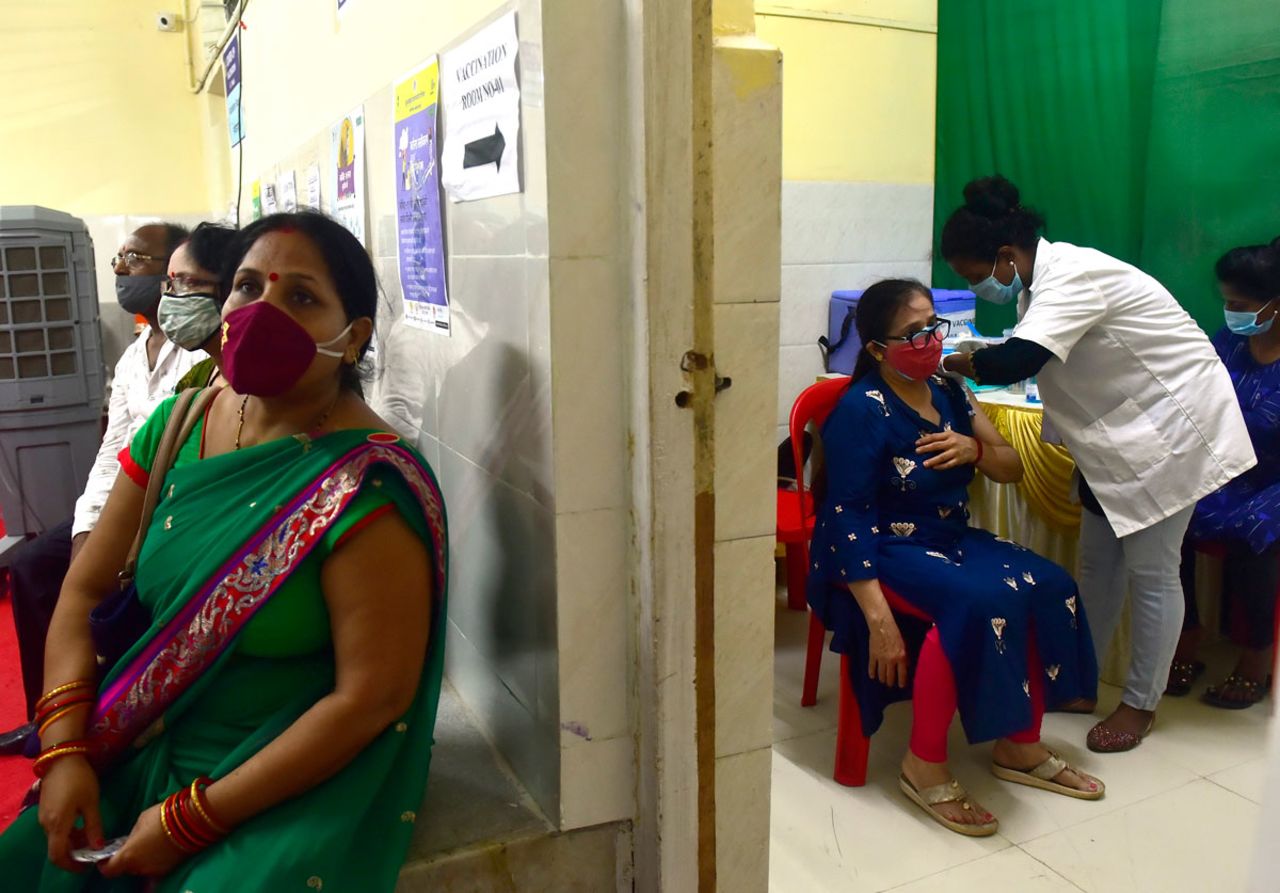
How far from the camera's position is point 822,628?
2623 millimetres

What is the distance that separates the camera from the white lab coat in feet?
8.01

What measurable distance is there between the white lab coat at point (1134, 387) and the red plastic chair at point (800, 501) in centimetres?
50

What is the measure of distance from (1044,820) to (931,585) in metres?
0.59

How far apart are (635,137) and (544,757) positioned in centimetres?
84

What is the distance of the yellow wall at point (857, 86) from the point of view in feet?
13.0

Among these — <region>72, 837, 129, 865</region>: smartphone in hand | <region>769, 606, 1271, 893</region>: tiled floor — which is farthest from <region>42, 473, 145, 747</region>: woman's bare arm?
<region>769, 606, 1271, 893</region>: tiled floor

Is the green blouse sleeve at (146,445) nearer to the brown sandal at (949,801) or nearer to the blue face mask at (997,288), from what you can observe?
the brown sandal at (949,801)

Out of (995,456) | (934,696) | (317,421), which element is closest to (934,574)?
(934,696)

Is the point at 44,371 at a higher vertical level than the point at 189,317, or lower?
lower

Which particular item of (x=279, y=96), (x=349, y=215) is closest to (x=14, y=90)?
(x=279, y=96)

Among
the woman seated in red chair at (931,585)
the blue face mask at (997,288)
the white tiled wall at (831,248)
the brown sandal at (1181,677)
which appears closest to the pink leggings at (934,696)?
the woman seated in red chair at (931,585)

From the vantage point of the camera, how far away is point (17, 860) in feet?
3.86

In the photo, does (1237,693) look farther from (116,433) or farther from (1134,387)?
(116,433)

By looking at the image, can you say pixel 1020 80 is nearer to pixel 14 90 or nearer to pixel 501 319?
pixel 501 319
